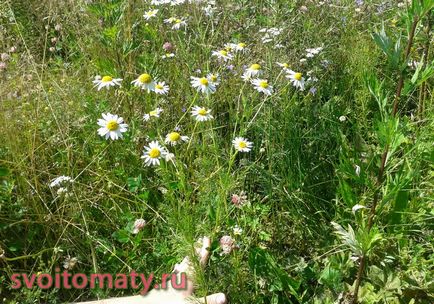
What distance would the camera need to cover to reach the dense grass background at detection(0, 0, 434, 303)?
1.51 m

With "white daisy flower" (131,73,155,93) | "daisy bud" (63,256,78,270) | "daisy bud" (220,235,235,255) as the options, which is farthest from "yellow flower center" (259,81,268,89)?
"daisy bud" (63,256,78,270)

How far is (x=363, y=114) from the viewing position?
2.12 m

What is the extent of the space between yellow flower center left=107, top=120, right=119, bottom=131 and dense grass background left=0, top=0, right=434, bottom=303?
0.15m

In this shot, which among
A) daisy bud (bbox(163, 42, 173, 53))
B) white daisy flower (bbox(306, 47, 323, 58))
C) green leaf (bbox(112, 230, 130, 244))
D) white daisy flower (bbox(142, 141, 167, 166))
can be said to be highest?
daisy bud (bbox(163, 42, 173, 53))

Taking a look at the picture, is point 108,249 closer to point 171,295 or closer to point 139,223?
point 139,223

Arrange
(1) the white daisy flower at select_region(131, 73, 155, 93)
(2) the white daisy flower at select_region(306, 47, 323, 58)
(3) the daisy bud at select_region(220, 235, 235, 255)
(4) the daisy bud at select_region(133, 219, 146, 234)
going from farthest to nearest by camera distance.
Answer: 1. (2) the white daisy flower at select_region(306, 47, 323, 58)
2. (1) the white daisy flower at select_region(131, 73, 155, 93)
3. (4) the daisy bud at select_region(133, 219, 146, 234)
4. (3) the daisy bud at select_region(220, 235, 235, 255)

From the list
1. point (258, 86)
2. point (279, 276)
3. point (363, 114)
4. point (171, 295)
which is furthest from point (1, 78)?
point (363, 114)

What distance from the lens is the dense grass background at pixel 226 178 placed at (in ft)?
4.97

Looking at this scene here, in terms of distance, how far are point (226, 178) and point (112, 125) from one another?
482 millimetres

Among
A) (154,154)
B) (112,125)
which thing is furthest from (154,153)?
(112,125)

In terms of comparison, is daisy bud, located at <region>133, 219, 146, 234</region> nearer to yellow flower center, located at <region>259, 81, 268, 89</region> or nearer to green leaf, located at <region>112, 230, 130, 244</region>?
green leaf, located at <region>112, 230, 130, 244</region>

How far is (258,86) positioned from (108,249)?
0.82 metres

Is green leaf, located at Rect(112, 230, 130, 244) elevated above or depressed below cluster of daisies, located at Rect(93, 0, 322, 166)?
below

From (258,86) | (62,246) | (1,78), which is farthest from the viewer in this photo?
(1,78)
